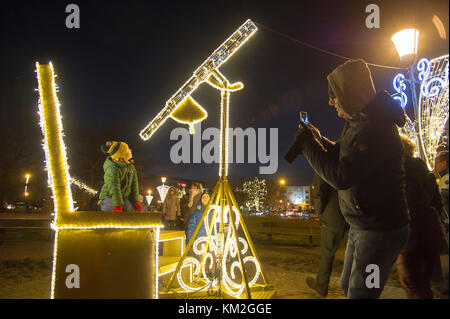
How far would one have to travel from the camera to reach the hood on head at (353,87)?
2186mm

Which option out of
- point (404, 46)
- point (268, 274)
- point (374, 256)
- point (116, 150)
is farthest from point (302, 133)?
point (268, 274)

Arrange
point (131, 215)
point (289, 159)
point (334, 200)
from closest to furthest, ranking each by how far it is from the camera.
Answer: point (289, 159)
point (131, 215)
point (334, 200)

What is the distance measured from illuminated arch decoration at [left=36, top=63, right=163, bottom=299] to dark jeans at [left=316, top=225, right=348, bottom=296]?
2.11 m

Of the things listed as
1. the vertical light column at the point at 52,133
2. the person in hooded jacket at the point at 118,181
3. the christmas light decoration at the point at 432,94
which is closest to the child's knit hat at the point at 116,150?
the person in hooded jacket at the point at 118,181

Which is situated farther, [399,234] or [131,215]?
[131,215]

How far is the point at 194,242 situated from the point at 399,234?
110 inches

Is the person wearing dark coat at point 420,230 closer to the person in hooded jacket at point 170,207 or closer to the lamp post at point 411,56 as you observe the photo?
the lamp post at point 411,56

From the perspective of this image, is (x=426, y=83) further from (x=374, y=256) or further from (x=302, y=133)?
(x=374, y=256)

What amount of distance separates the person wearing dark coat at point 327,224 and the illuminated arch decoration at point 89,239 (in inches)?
80.4

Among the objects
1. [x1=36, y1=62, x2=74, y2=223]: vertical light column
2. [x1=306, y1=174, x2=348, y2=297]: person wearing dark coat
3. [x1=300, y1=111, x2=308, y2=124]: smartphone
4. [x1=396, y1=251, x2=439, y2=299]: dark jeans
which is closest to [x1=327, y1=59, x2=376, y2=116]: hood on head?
[x1=300, y1=111, x2=308, y2=124]: smartphone
